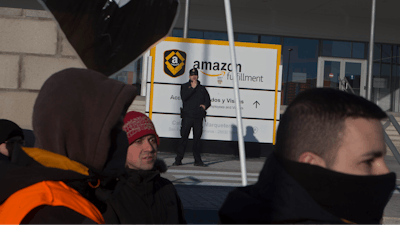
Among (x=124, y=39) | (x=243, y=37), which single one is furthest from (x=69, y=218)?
(x=243, y=37)

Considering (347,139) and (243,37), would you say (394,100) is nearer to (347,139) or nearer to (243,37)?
(243,37)

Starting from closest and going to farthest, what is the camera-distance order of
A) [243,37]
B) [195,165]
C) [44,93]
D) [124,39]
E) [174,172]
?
[44,93] < [124,39] < [174,172] < [195,165] < [243,37]

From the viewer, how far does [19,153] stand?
112 centimetres

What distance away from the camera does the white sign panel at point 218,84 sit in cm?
1066

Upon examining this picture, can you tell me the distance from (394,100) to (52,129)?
71.8 ft

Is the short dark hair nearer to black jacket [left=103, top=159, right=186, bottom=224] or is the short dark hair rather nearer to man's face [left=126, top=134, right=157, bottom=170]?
black jacket [left=103, top=159, right=186, bottom=224]

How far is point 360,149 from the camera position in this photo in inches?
36.2

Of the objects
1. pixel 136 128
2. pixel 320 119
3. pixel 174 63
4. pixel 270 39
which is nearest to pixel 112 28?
pixel 136 128

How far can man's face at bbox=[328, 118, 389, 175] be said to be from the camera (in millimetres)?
921

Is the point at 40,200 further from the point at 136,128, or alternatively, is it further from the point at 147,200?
the point at 136,128

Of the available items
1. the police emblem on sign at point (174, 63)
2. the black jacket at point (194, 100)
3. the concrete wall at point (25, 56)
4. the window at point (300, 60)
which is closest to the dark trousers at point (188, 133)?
the black jacket at point (194, 100)

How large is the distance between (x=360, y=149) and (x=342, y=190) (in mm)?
109

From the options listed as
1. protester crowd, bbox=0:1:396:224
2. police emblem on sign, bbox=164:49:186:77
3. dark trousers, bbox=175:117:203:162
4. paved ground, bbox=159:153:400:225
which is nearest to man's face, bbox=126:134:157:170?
protester crowd, bbox=0:1:396:224

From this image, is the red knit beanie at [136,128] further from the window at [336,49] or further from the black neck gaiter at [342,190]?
the window at [336,49]
